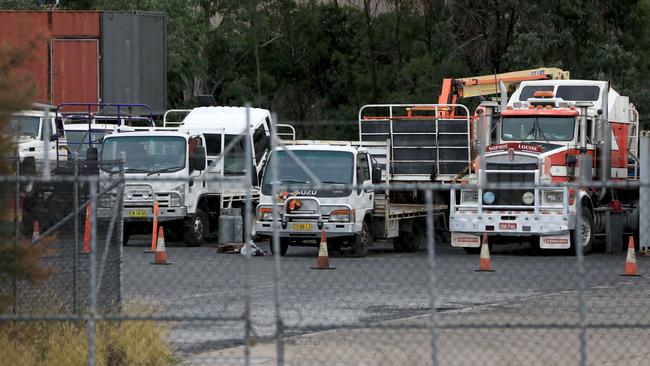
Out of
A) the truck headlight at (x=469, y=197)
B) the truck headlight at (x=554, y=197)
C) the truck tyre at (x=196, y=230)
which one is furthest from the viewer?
the truck tyre at (x=196, y=230)

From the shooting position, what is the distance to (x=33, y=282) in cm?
1012

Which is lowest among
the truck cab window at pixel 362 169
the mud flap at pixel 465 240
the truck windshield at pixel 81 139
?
the mud flap at pixel 465 240

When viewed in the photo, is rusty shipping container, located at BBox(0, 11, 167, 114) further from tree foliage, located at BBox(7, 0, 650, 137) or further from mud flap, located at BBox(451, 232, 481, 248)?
mud flap, located at BBox(451, 232, 481, 248)

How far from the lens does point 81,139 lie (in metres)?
31.4

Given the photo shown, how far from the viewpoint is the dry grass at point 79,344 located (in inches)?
406

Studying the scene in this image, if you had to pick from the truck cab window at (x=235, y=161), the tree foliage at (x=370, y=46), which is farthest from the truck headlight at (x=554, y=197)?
the tree foliage at (x=370, y=46)

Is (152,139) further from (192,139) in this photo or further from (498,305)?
(498,305)

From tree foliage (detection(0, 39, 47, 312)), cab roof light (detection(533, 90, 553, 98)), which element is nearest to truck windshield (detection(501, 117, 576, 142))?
cab roof light (detection(533, 90, 553, 98))

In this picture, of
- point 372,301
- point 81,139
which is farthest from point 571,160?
point 81,139

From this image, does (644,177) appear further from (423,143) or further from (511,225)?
(423,143)

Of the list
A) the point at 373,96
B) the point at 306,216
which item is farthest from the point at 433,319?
the point at 373,96

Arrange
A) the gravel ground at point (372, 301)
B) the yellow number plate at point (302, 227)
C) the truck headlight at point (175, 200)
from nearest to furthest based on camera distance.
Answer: the gravel ground at point (372, 301) < the yellow number plate at point (302, 227) < the truck headlight at point (175, 200)

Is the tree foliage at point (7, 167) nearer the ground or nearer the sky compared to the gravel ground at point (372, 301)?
nearer the sky

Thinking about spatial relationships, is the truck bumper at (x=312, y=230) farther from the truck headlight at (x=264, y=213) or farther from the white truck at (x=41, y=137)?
the white truck at (x=41, y=137)
